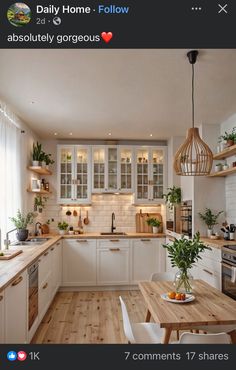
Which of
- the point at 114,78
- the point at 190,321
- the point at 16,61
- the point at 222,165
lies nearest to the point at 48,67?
the point at 16,61

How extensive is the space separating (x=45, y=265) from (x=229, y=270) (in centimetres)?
211

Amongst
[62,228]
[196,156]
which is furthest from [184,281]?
[62,228]

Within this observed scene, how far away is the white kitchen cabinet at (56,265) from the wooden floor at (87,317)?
22 centimetres

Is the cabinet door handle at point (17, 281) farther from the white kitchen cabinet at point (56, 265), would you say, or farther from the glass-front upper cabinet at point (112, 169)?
the glass-front upper cabinet at point (112, 169)

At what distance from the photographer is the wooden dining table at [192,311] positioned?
6.05 feet

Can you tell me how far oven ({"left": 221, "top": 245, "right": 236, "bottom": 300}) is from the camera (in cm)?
321

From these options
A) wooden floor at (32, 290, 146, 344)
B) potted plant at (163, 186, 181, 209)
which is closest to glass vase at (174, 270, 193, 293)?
wooden floor at (32, 290, 146, 344)

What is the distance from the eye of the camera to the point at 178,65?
2.63m

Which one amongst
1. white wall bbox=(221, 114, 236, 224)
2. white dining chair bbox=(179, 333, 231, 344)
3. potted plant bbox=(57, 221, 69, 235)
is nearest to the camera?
white dining chair bbox=(179, 333, 231, 344)

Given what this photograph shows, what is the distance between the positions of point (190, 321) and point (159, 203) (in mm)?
3905

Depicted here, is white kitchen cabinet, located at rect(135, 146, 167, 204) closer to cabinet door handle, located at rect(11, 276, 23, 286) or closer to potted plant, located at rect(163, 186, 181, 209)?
potted plant, located at rect(163, 186, 181, 209)

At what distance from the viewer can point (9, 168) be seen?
3920mm

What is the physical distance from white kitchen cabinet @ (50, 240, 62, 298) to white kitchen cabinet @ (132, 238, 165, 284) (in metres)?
1.20
